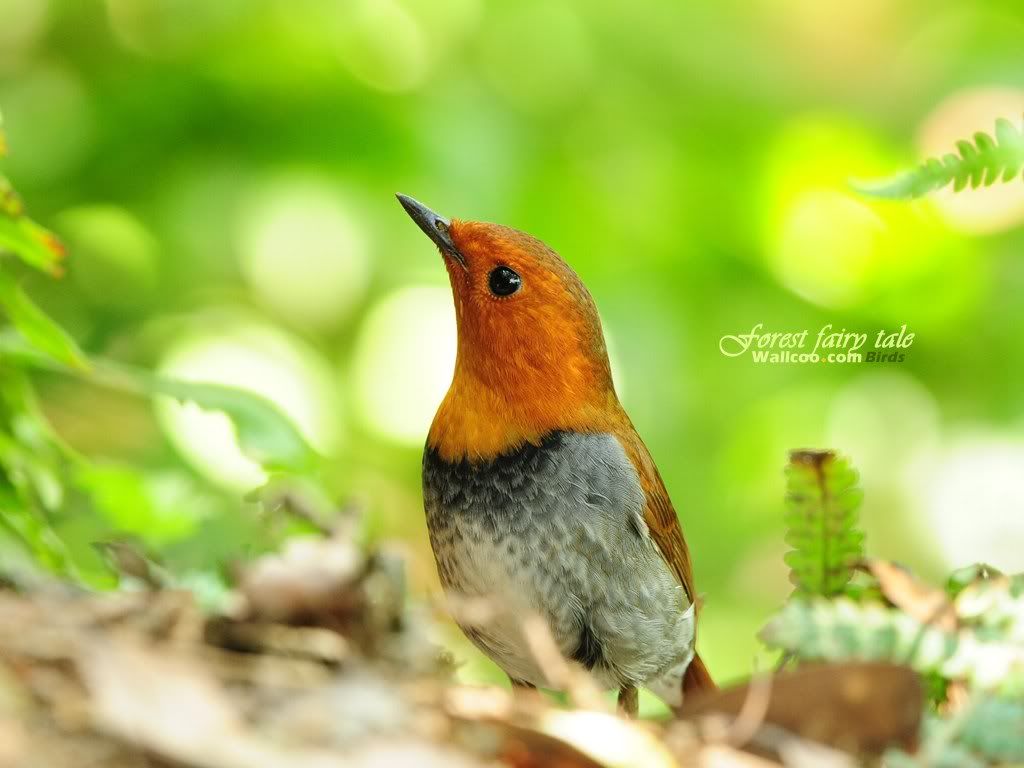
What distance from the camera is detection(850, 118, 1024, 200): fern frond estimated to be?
181 cm

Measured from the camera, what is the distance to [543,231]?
507cm

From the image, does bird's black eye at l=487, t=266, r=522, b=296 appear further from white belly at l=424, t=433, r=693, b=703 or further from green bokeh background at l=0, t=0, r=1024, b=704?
green bokeh background at l=0, t=0, r=1024, b=704

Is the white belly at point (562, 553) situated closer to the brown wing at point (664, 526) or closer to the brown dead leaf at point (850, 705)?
the brown wing at point (664, 526)

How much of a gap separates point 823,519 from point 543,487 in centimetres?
110

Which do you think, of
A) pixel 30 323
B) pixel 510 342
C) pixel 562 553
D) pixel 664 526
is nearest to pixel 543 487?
pixel 562 553

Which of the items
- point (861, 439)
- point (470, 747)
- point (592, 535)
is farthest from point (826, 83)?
point (470, 747)

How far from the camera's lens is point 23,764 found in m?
1.20

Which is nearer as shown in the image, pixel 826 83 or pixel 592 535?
pixel 592 535

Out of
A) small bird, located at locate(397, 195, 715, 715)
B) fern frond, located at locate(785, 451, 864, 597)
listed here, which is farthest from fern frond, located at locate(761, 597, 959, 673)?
small bird, located at locate(397, 195, 715, 715)

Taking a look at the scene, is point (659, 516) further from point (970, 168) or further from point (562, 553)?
point (970, 168)

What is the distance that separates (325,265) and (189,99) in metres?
0.88

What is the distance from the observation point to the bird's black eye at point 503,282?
121 inches

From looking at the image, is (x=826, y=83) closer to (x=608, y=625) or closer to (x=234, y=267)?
(x=234, y=267)

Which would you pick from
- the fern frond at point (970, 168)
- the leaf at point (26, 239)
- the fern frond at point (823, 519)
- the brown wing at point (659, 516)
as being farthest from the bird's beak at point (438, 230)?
the fern frond at point (823, 519)
